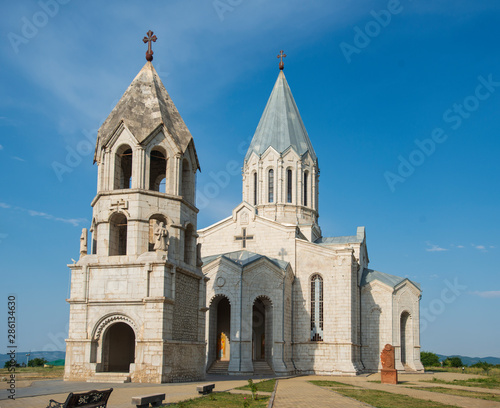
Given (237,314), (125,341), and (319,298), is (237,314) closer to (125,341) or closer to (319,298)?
(319,298)

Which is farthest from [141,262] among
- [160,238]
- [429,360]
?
[429,360]

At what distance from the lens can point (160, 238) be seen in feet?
67.1

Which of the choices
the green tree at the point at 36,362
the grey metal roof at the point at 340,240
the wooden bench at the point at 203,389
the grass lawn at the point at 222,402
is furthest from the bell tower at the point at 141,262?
the grey metal roof at the point at 340,240

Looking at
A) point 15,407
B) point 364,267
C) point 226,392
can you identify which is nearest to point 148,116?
point 226,392

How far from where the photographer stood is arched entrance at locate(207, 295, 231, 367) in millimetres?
31483

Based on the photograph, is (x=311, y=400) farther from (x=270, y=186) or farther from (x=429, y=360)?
(x=429, y=360)

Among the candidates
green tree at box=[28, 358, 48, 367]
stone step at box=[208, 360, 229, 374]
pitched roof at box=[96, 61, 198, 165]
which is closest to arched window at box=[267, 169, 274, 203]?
stone step at box=[208, 360, 229, 374]

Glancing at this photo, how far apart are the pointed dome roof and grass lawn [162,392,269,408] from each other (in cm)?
2543

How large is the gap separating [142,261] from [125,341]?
4248mm

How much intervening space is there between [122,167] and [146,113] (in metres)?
2.90

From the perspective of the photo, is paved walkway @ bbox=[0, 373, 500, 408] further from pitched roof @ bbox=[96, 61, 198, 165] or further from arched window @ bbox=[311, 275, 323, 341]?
arched window @ bbox=[311, 275, 323, 341]

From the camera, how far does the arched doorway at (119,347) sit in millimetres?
21438

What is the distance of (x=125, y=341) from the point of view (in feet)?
74.2

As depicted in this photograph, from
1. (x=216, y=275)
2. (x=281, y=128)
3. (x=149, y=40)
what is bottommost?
(x=216, y=275)
